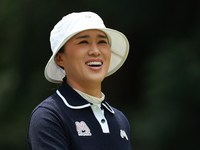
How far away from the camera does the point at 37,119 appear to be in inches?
72.2

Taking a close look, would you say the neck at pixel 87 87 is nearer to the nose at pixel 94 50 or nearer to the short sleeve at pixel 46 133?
the nose at pixel 94 50

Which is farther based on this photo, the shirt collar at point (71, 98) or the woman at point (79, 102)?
the shirt collar at point (71, 98)

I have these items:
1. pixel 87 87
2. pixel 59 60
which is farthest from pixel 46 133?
pixel 59 60

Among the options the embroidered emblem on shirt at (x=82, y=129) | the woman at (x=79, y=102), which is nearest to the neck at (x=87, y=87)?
the woman at (x=79, y=102)

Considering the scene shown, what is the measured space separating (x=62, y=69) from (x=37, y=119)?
20.4 inches

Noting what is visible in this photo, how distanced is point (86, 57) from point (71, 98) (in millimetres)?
232

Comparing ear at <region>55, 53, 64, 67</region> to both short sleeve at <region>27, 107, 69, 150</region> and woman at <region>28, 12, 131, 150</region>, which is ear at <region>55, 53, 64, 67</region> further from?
short sleeve at <region>27, 107, 69, 150</region>

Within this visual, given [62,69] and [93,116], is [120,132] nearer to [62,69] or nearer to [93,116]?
[93,116]

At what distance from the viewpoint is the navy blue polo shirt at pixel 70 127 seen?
1.80 meters

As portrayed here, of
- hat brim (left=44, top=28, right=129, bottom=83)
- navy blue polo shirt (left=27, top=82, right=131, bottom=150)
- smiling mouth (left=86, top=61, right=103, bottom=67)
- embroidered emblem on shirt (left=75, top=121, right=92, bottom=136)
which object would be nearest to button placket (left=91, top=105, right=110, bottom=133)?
navy blue polo shirt (left=27, top=82, right=131, bottom=150)

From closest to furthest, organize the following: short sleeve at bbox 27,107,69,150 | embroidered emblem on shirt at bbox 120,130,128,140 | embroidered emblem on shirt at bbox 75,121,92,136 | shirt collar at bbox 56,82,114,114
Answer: short sleeve at bbox 27,107,69,150, embroidered emblem on shirt at bbox 75,121,92,136, shirt collar at bbox 56,82,114,114, embroidered emblem on shirt at bbox 120,130,128,140

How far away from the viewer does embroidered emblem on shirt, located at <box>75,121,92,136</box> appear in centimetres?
188

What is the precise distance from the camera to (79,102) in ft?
6.63

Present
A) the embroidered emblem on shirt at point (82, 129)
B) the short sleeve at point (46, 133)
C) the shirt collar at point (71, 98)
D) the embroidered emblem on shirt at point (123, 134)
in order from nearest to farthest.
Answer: the short sleeve at point (46, 133), the embroidered emblem on shirt at point (82, 129), the shirt collar at point (71, 98), the embroidered emblem on shirt at point (123, 134)
